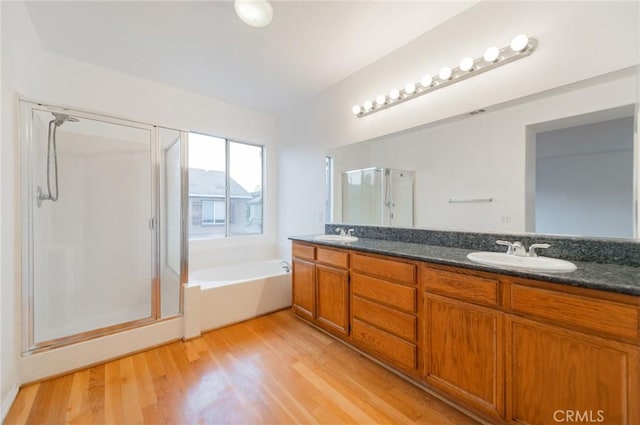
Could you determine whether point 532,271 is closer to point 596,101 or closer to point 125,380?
point 596,101

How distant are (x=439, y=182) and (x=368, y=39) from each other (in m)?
1.33

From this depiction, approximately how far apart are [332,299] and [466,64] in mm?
2047

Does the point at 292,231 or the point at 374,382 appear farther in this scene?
the point at 292,231

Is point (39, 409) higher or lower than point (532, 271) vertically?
lower

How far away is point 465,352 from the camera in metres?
1.34

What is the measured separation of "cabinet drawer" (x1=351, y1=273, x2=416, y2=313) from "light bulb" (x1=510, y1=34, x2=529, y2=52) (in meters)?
1.60

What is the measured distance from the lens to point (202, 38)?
203cm

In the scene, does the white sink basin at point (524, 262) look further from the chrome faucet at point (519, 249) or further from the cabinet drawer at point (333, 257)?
the cabinet drawer at point (333, 257)

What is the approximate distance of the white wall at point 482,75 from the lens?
129 cm

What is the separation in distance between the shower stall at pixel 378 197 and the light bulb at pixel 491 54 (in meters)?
0.91

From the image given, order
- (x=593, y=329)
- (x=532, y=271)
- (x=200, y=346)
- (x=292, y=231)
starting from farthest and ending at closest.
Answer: (x=292, y=231), (x=200, y=346), (x=532, y=271), (x=593, y=329)

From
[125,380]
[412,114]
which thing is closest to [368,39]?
[412,114]

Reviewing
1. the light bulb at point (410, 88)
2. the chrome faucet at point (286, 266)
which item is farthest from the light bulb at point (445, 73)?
the chrome faucet at point (286, 266)

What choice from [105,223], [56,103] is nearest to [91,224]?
[105,223]
